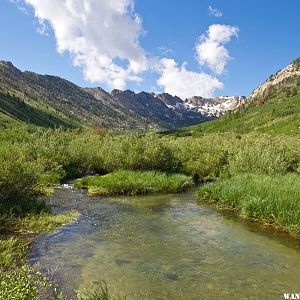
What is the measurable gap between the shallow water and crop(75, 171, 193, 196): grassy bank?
6954 mm

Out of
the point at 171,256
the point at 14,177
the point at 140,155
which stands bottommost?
the point at 171,256

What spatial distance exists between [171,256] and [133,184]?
16.9m

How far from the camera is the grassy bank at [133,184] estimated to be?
32.9 metres

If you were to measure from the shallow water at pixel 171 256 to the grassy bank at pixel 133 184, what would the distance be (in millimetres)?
6954

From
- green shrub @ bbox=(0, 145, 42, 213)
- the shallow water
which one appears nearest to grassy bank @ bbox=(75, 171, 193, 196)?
the shallow water

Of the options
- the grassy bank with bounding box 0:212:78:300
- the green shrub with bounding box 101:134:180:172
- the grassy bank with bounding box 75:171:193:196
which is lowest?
the grassy bank with bounding box 0:212:78:300

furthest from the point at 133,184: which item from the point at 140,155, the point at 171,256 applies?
the point at 171,256

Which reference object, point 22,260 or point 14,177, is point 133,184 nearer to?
point 14,177

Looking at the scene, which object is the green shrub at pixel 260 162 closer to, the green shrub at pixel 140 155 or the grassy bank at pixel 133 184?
the grassy bank at pixel 133 184

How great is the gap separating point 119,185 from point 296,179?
14.5 meters

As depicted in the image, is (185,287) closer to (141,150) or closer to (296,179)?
(296,179)

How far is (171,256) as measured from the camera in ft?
54.6

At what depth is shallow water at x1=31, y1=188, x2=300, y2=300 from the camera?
1330 centimetres

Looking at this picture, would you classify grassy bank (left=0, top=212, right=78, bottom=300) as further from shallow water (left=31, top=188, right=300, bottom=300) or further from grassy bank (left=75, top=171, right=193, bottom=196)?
grassy bank (left=75, top=171, right=193, bottom=196)
